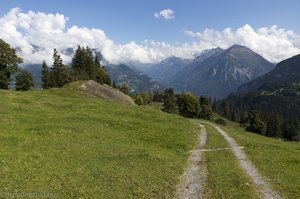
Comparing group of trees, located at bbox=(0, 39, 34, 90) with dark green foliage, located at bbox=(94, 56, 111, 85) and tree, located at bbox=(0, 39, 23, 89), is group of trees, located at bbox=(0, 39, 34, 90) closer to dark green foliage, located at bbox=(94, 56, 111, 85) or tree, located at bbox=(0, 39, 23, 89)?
tree, located at bbox=(0, 39, 23, 89)

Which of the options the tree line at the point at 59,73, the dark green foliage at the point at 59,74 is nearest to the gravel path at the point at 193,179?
the tree line at the point at 59,73

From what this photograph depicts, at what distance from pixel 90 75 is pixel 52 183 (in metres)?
122

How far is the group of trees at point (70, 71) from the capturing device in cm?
13088

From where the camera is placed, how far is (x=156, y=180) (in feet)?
80.9

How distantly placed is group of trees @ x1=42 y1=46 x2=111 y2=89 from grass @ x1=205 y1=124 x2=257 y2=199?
9953cm

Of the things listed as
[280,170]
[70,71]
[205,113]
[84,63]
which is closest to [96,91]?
[70,71]

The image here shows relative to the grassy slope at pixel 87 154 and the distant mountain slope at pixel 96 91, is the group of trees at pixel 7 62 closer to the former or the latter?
the distant mountain slope at pixel 96 91

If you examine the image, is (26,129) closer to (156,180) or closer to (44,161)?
(44,161)

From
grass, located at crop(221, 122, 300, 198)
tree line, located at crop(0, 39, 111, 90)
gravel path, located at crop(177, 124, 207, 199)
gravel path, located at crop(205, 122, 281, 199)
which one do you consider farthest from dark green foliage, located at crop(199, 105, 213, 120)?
gravel path, located at crop(177, 124, 207, 199)

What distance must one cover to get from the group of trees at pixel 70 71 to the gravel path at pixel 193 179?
98.6m

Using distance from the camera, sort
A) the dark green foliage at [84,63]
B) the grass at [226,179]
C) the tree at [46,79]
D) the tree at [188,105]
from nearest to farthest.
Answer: the grass at [226,179] < the tree at [46,79] < the dark green foliage at [84,63] < the tree at [188,105]

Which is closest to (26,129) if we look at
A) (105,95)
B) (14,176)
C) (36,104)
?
(14,176)

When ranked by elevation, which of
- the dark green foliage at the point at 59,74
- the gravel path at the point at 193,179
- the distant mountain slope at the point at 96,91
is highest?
the dark green foliage at the point at 59,74

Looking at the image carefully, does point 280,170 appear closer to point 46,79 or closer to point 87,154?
point 87,154
